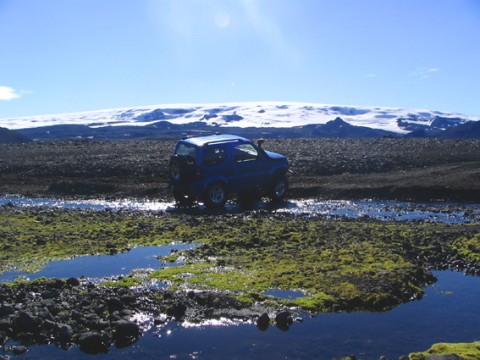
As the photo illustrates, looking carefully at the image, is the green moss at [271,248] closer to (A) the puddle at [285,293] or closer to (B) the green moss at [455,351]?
(A) the puddle at [285,293]

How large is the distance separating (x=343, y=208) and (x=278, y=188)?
2313 millimetres

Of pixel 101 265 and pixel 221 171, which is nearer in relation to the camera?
pixel 101 265

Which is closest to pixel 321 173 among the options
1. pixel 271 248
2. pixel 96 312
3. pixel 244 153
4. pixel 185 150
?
pixel 244 153

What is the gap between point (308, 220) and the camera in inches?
512

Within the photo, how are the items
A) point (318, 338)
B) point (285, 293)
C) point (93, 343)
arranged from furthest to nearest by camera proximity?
point (285, 293) < point (318, 338) < point (93, 343)

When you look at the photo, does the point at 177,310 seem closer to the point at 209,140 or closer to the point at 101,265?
the point at 101,265

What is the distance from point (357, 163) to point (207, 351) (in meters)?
18.1

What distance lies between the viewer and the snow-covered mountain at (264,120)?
82.5 metres

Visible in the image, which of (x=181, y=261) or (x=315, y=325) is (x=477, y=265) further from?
(x=181, y=261)

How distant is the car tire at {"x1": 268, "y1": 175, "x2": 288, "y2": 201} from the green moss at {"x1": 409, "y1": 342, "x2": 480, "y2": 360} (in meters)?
11.5

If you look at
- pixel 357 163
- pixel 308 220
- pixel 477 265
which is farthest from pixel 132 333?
pixel 357 163

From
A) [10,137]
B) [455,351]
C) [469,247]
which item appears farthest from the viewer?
[10,137]

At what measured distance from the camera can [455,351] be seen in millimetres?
5383

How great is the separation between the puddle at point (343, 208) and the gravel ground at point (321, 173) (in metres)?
0.97
